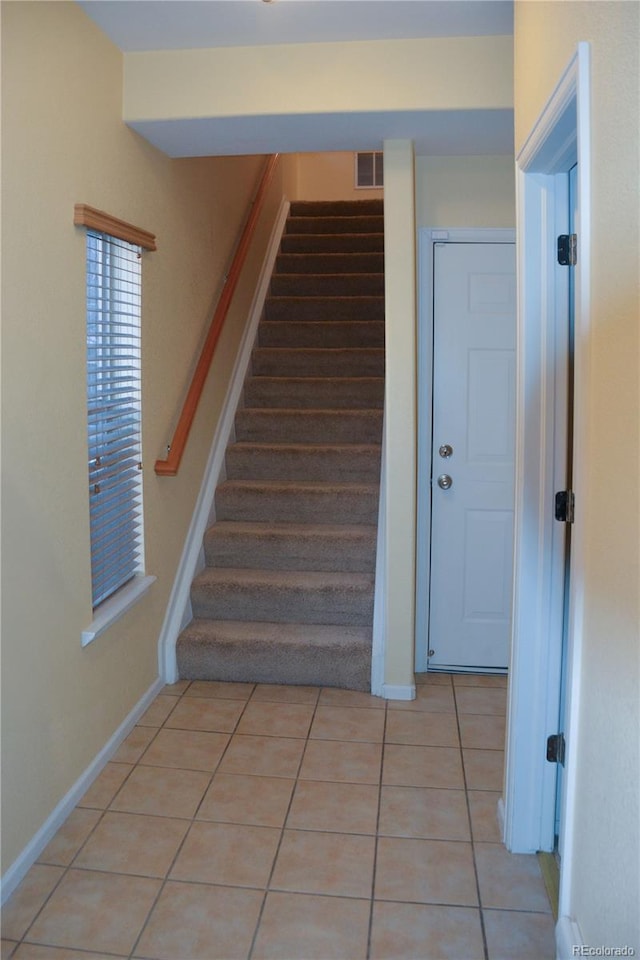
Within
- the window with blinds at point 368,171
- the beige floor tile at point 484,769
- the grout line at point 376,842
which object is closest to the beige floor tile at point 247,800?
the grout line at point 376,842

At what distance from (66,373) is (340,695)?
184cm

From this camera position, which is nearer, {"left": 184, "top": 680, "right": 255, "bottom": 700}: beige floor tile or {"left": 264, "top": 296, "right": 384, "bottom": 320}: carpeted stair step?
{"left": 184, "top": 680, "right": 255, "bottom": 700}: beige floor tile

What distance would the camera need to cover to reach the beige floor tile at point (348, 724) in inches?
127

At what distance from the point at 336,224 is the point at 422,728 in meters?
4.42

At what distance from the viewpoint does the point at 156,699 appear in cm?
353

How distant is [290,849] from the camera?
8.14 ft

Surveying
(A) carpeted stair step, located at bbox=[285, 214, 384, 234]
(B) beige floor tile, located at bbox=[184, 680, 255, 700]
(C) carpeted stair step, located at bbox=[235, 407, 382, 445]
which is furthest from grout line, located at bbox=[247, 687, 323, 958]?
(A) carpeted stair step, located at bbox=[285, 214, 384, 234]

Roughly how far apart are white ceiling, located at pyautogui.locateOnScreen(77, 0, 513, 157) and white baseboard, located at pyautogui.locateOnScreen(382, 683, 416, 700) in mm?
2276

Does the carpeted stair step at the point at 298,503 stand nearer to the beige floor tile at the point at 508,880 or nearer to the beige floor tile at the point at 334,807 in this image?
the beige floor tile at the point at 334,807

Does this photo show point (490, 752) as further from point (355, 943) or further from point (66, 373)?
point (66, 373)

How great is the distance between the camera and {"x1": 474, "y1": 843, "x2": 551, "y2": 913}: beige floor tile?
7.30 ft

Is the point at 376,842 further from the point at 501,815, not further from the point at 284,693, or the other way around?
the point at 284,693

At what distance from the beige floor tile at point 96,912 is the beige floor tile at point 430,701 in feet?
4.80

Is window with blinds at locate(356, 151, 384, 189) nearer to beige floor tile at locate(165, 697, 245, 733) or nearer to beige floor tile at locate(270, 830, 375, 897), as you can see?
beige floor tile at locate(165, 697, 245, 733)
